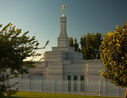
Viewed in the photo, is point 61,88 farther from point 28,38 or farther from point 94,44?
point 94,44

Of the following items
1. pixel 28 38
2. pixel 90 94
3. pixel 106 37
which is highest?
pixel 106 37

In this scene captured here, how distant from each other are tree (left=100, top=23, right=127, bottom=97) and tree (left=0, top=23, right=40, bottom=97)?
737cm

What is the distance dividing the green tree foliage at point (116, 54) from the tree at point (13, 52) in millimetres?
7365

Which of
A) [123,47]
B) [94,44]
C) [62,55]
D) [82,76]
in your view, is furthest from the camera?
[94,44]

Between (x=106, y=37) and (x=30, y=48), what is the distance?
829 centimetres

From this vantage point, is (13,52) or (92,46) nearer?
(13,52)

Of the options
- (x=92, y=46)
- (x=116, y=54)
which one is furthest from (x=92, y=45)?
(x=116, y=54)

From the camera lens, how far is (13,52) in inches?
339

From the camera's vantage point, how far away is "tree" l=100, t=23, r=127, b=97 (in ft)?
48.1

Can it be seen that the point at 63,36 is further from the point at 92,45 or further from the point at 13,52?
the point at 13,52

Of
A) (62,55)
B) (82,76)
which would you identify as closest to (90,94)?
(82,76)

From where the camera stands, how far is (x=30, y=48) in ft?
29.9

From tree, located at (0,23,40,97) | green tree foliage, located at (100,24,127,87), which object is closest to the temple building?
green tree foliage, located at (100,24,127,87)

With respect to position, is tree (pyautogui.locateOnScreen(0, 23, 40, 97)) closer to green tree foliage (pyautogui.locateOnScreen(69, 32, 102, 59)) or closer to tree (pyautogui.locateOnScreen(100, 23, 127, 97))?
tree (pyautogui.locateOnScreen(100, 23, 127, 97))
